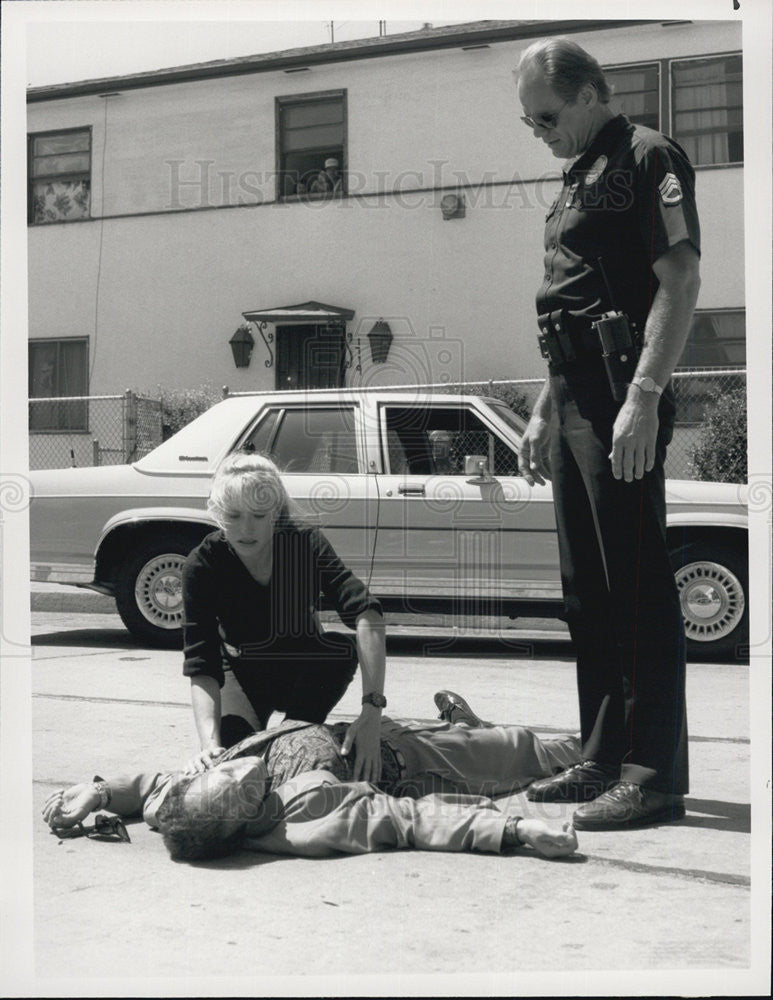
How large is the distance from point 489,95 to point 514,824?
83.3 inches

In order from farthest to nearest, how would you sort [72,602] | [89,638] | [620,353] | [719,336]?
[72,602], [89,638], [719,336], [620,353]

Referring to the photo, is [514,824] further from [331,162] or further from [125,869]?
[331,162]

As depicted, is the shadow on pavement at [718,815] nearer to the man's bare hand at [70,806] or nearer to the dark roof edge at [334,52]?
the man's bare hand at [70,806]

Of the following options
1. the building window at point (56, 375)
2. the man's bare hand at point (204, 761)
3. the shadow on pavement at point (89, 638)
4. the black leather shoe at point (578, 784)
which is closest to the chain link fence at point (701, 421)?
the black leather shoe at point (578, 784)

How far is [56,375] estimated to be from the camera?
3.14 m

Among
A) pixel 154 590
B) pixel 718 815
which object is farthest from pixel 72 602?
pixel 718 815

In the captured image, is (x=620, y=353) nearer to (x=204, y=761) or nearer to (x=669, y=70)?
(x=669, y=70)

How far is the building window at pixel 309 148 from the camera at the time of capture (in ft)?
11.2

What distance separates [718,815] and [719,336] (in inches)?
69.0

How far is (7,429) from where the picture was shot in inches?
89.3

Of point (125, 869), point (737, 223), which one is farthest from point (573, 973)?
point (737, 223)

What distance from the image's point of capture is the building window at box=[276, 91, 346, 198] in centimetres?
→ 342

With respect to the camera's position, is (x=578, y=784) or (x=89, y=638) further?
(x=89, y=638)

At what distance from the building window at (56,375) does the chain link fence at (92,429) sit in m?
0.01
